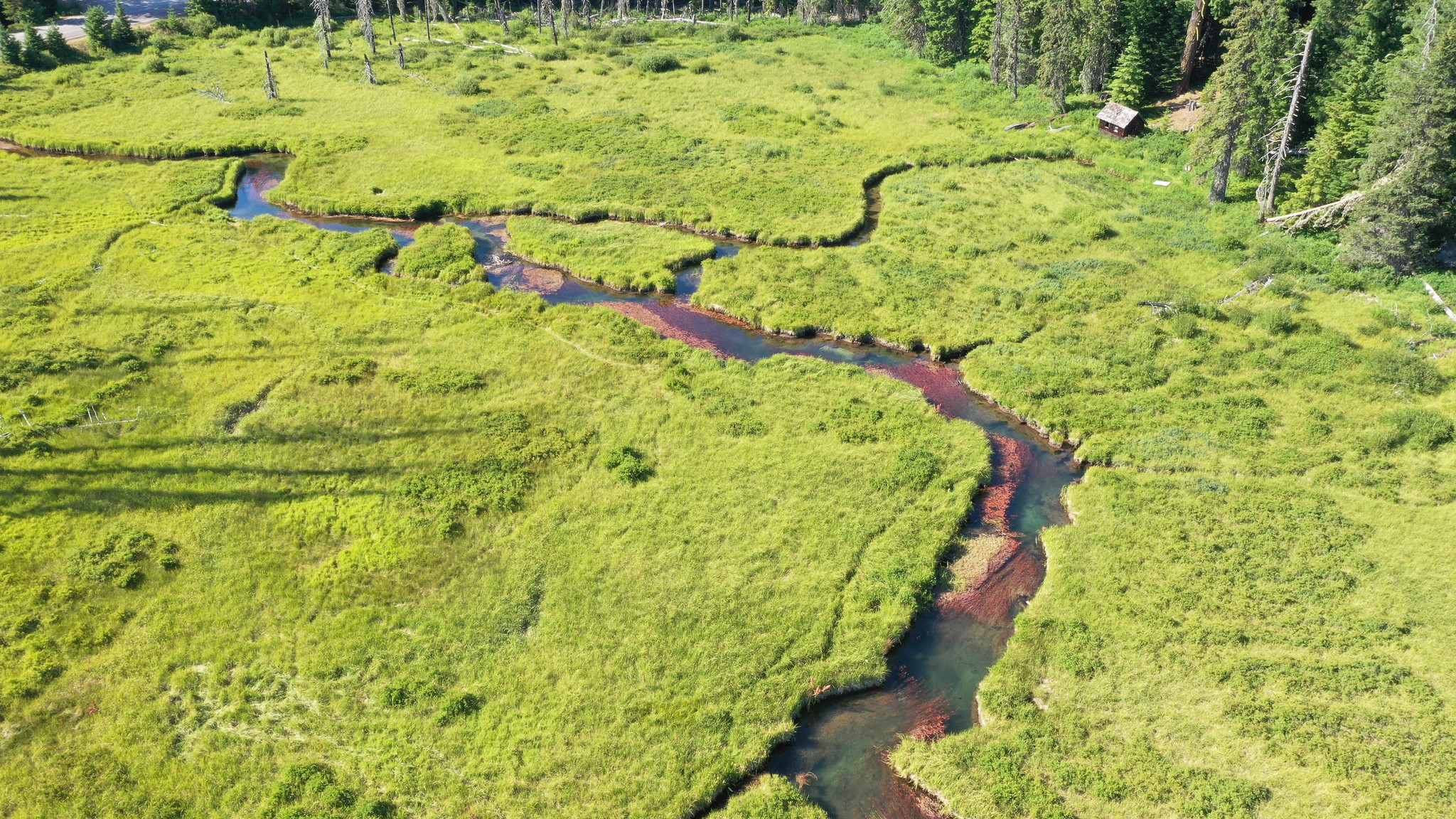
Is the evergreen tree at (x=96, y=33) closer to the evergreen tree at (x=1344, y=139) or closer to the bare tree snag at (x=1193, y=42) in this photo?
the bare tree snag at (x=1193, y=42)

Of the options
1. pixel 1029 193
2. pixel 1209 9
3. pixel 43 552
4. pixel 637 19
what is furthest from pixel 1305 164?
pixel 637 19

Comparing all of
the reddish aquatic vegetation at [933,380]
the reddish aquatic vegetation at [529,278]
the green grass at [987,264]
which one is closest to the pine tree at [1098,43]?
the green grass at [987,264]

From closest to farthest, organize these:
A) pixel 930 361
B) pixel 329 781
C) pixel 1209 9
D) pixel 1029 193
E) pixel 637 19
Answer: pixel 329 781, pixel 930 361, pixel 1029 193, pixel 1209 9, pixel 637 19

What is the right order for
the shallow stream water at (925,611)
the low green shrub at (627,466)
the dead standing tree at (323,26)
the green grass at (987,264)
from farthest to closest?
the dead standing tree at (323,26), the green grass at (987,264), the low green shrub at (627,466), the shallow stream water at (925,611)

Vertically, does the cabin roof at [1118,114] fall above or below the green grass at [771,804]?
above

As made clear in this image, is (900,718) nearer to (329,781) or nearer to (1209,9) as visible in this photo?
(329,781)

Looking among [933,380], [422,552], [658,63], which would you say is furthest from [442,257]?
[658,63]

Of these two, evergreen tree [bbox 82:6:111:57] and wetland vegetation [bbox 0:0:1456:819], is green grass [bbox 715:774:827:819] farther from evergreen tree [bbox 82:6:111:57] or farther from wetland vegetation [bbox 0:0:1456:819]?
evergreen tree [bbox 82:6:111:57]
